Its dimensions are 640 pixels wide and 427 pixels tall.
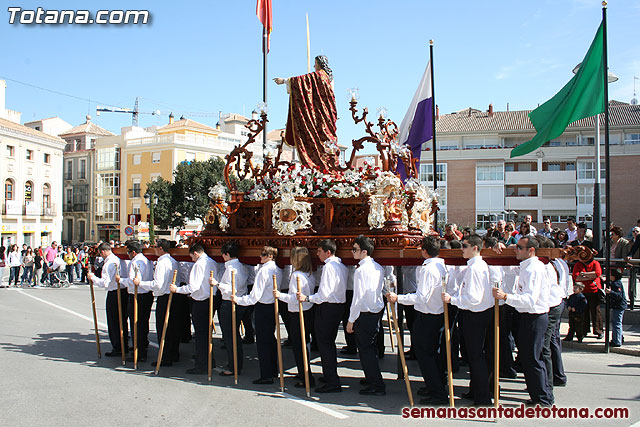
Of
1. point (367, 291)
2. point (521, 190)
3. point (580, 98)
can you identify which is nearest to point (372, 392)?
point (367, 291)

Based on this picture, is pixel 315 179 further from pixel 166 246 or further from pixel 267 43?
pixel 267 43

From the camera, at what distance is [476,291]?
631 cm

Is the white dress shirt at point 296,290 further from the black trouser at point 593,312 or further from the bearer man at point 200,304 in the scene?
the black trouser at point 593,312

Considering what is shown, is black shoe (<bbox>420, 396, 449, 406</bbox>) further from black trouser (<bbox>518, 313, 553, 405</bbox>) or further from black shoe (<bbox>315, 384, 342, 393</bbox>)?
black shoe (<bbox>315, 384, 342, 393</bbox>)

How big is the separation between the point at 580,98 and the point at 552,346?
207 inches

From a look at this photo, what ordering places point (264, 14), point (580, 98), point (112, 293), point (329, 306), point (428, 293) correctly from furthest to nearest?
point (264, 14)
point (580, 98)
point (112, 293)
point (329, 306)
point (428, 293)

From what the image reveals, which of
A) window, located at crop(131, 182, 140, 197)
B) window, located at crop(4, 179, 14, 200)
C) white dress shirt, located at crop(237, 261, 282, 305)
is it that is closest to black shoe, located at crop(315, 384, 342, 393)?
white dress shirt, located at crop(237, 261, 282, 305)

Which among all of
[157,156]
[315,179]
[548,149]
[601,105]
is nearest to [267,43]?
[315,179]

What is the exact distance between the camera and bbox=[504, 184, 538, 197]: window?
51.9 m

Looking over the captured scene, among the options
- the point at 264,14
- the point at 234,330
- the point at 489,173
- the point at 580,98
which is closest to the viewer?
the point at 234,330

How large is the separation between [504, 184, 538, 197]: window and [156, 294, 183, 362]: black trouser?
4745cm

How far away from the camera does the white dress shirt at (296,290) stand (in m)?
7.46

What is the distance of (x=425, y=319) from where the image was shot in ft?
22.0

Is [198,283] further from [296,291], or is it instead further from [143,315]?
[296,291]
